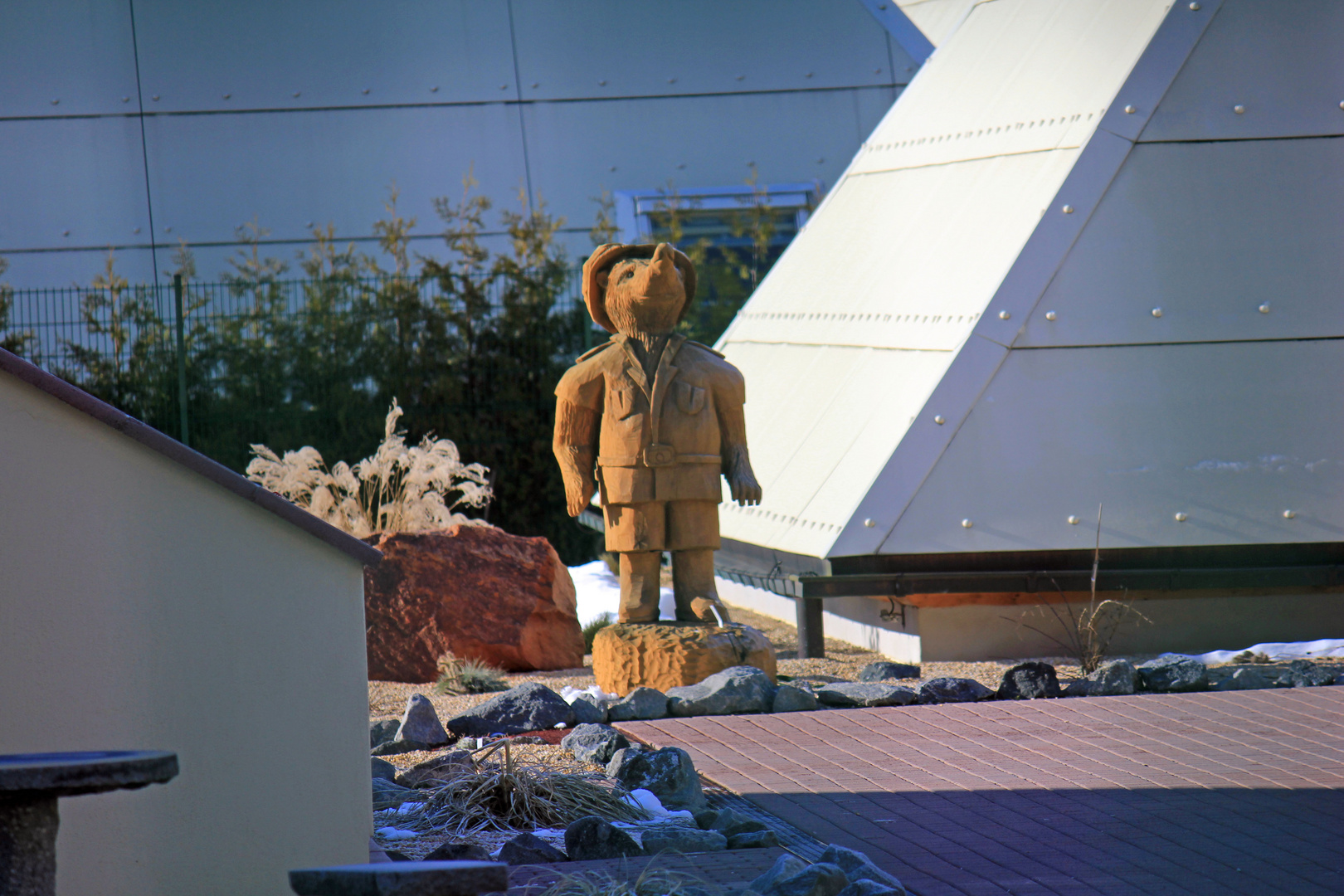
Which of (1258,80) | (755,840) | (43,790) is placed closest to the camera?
(43,790)

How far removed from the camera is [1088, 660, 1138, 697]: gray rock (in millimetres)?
7230

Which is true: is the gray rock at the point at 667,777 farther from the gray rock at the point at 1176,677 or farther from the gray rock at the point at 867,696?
the gray rock at the point at 1176,677

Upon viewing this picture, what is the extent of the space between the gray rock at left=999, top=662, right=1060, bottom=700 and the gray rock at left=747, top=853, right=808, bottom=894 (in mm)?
3338

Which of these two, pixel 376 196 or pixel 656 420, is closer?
pixel 656 420

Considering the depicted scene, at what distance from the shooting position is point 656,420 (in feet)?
23.8

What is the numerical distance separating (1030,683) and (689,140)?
1055cm

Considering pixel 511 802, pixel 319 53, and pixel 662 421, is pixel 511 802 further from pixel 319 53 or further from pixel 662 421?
pixel 319 53

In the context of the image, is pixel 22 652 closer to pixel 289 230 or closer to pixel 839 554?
pixel 839 554

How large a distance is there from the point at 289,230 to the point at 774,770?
11657 mm

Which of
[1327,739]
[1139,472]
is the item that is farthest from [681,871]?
[1139,472]

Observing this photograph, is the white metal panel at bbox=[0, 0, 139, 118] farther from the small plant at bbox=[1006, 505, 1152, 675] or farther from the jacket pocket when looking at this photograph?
the small plant at bbox=[1006, 505, 1152, 675]

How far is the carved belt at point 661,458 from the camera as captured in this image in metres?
7.23

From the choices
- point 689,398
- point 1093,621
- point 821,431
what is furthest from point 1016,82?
point 689,398

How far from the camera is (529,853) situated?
451cm
